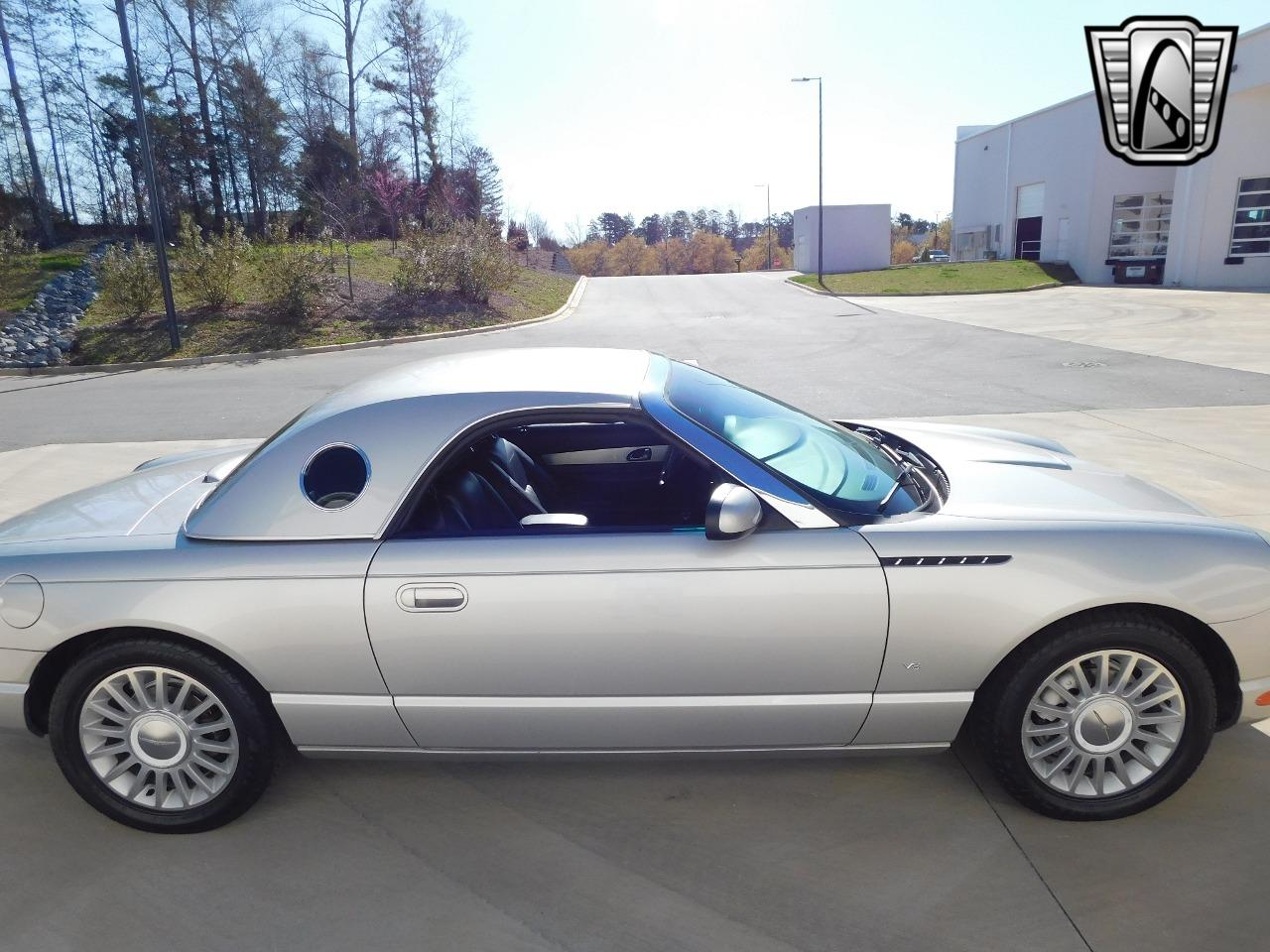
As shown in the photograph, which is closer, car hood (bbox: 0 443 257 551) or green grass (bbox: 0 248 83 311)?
car hood (bbox: 0 443 257 551)

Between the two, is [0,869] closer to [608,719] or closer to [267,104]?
[608,719]

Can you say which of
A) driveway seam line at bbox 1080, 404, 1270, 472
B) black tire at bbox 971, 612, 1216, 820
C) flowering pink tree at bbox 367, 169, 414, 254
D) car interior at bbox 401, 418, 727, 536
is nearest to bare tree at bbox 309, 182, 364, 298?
flowering pink tree at bbox 367, 169, 414, 254

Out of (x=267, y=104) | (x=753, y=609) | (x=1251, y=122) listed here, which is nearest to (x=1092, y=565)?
(x=753, y=609)

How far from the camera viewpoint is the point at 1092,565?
2.58 m

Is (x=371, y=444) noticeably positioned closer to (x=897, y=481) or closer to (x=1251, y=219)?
(x=897, y=481)

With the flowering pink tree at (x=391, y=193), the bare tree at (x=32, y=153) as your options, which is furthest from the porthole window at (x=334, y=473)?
the bare tree at (x=32, y=153)

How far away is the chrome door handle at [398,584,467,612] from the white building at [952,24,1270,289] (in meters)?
24.5

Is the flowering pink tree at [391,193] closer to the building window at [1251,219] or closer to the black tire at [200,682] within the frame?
the building window at [1251,219]

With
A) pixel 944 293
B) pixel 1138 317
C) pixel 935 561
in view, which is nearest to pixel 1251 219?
pixel 944 293

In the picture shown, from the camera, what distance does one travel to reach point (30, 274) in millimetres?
24406

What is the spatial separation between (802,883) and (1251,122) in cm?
3323

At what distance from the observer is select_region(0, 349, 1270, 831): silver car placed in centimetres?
257

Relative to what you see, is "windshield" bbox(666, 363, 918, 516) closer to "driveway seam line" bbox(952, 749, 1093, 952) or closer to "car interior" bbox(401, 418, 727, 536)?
"car interior" bbox(401, 418, 727, 536)

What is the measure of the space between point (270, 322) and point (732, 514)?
20.3 metres
